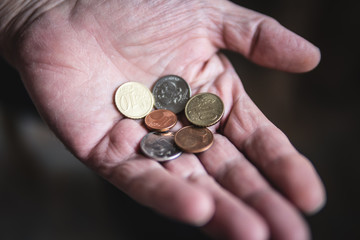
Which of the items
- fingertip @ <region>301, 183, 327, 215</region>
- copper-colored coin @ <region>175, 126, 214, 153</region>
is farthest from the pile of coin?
fingertip @ <region>301, 183, 327, 215</region>

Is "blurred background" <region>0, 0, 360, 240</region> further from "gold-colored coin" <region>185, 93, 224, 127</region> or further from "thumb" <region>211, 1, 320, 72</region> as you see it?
"thumb" <region>211, 1, 320, 72</region>

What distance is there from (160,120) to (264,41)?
735mm

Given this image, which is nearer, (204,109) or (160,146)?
(160,146)

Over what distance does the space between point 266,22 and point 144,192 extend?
1172mm

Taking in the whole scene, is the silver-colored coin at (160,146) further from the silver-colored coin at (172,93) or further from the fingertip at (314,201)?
the fingertip at (314,201)

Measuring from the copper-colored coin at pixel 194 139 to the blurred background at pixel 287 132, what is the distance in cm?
100

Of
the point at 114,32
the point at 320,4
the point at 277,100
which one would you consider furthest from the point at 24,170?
the point at 320,4

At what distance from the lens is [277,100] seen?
3045 mm

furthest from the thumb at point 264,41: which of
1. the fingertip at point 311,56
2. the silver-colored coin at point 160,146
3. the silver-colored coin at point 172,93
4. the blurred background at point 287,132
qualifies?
the blurred background at point 287,132

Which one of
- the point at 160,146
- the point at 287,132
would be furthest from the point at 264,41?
the point at 287,132

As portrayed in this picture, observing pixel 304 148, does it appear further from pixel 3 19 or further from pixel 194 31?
pixel 3 19

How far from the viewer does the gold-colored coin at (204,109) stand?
1573mm

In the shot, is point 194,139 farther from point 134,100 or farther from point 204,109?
point 134,100

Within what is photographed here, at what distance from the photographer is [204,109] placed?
1.62m
